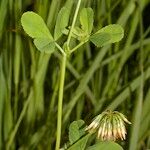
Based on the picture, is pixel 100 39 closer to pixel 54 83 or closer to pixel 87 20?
pixel 87 20

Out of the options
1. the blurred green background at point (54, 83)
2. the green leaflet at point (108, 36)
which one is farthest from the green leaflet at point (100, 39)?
the blurred green background at point (54, 83)

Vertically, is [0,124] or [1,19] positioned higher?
[1,19]

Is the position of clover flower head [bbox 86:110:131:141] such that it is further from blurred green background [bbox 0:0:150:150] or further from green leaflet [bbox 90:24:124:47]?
blurred green background [bbox 0:0:150:150]

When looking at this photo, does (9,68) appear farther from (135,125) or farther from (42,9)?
(135,125)

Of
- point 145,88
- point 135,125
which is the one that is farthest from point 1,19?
point 145,88

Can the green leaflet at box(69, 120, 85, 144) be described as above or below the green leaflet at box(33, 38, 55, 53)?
below

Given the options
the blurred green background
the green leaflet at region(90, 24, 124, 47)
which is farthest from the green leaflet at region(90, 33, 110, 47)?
the blurred green background

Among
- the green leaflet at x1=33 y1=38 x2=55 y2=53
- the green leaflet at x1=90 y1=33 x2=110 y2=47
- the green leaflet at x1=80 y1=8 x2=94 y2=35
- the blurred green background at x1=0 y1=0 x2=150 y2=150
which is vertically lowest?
the blurred green background at x1=0 y1=0 x2=150 y2=150
